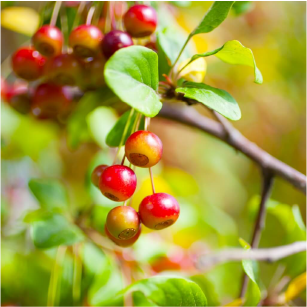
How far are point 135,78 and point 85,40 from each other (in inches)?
8.1

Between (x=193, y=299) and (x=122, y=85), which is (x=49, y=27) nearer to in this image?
(x=122, y=85)

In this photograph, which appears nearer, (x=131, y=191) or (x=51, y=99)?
(x=131, y=191)

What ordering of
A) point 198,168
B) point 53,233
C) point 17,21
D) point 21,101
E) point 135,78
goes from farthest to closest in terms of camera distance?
1. point 198,168
2. point 17,21
3. point 21,101
4. point 53,233
5. point 135,78

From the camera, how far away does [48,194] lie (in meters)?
0.87

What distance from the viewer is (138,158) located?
497 mm

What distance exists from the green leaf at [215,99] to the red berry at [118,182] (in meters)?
0.13

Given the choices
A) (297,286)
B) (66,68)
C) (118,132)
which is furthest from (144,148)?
(297,286)

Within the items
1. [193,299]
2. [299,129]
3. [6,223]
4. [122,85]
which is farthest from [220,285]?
[299,129]

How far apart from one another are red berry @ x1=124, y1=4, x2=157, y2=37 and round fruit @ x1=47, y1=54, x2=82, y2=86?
0.40 ft

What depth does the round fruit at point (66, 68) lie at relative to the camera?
0.68 m

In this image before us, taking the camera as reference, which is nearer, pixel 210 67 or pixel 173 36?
pixel 173 36

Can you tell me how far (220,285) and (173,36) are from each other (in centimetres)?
68

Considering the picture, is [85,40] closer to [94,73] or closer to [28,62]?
[94,73]

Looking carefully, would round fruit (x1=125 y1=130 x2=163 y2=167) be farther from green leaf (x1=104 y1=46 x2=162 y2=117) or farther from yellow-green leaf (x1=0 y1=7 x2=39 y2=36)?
yellow-green leaf (x1=0 y1=7 x2=39 y2=36)
